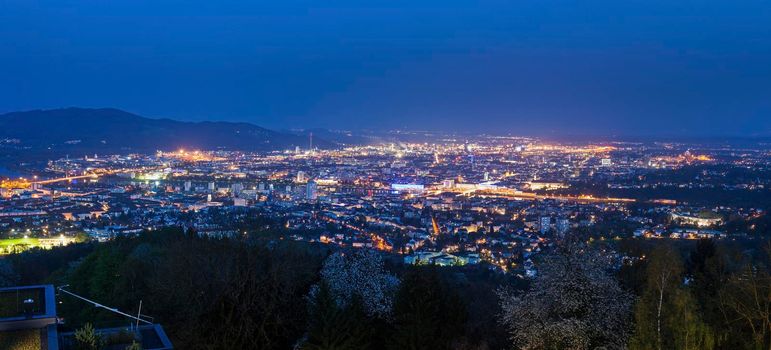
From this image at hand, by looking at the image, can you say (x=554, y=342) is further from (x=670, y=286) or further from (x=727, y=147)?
(x=727, y=147)

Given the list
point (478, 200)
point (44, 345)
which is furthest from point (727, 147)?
point (44, 345)

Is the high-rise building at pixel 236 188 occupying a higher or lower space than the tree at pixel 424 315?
lower

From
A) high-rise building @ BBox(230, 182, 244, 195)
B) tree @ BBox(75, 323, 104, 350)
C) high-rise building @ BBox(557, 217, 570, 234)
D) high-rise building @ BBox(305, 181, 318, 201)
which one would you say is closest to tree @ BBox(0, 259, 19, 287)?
tree @ BBox(75, 323, 104, 350)

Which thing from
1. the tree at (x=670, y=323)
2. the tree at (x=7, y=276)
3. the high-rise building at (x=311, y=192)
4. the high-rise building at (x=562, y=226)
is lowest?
the tree at (x=7, y=276)

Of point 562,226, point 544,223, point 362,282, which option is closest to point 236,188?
point 544,223

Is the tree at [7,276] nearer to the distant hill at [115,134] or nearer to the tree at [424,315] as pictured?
the tree at [424,315]

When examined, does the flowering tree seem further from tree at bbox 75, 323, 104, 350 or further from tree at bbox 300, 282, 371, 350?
tree at bbox 75, 323, 104, 350

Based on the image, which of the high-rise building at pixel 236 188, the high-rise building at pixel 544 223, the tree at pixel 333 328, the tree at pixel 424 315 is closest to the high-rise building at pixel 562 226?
the high-rise building at pixel 544 223
